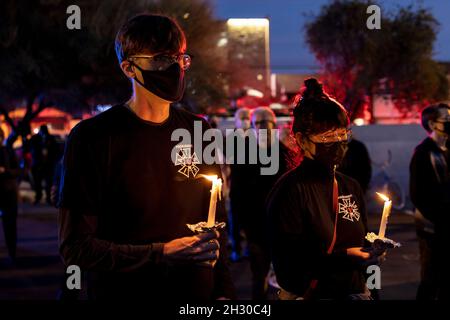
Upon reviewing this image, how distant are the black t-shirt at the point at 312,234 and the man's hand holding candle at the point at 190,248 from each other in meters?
0.65

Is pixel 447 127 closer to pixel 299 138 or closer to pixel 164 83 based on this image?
pixel 299 138

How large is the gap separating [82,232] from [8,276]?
21.2ft

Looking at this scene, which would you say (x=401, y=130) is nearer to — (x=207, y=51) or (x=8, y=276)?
(x=207, y=51)

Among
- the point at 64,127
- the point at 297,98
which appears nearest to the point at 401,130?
the point at 297,98

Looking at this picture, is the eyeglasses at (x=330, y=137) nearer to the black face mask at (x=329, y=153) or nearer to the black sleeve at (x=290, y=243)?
the black face mask at (x=329, y=153)

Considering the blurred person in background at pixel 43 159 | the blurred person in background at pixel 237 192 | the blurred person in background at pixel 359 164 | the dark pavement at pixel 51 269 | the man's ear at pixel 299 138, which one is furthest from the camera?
the blurred person in background at pixel 43 159

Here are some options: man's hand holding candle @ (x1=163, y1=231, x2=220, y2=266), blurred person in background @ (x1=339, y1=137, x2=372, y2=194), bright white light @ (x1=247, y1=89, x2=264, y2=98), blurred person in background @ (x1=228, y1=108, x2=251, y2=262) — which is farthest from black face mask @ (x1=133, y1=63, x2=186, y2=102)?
bright white light @ (x1=247, y1=89, x2=264, y2=98)

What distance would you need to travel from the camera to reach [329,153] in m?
3.13

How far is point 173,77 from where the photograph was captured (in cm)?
258

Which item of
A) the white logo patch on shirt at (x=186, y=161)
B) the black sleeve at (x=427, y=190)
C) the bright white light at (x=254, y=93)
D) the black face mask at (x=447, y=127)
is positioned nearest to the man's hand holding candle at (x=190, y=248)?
the white logo patch on shirt at (x=186, y=161)

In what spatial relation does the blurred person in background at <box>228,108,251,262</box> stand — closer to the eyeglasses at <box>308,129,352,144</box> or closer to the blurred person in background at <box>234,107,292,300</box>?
the blurred person in background at <box>234,107,292,300</box>

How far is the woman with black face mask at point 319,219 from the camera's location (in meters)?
2.97

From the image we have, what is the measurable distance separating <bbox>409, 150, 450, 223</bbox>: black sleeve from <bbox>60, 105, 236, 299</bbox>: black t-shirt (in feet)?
9.98
